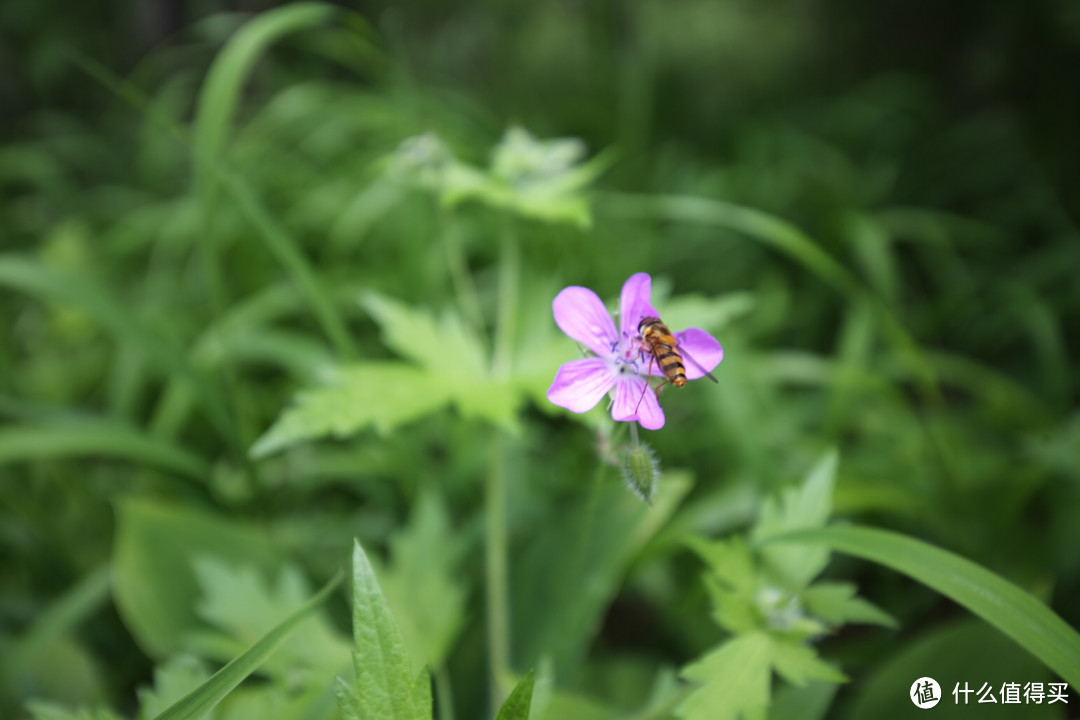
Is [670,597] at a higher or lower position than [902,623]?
lower

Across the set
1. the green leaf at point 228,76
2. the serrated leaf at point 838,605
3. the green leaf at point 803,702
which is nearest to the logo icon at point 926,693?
the green leaf at point 803,702

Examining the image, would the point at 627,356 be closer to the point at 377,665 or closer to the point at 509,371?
the point at 377,665

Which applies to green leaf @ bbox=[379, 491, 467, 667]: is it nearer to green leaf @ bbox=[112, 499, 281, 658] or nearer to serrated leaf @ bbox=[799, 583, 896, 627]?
green leaf @ bbox=[112, 499, 281, 658]

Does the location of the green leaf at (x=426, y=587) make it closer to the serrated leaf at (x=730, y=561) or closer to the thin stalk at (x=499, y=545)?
the thin stalk at (x=499, y=545)

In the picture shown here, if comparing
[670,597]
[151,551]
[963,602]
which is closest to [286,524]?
[151,551]

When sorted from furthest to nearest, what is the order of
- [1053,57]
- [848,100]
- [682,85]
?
[682,85]
[848,100]
[1053,57]

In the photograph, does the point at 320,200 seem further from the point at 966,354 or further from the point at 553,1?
the point at 553,1

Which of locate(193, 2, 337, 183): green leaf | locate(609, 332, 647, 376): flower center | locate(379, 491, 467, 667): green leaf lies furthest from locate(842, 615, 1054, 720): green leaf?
locate(193, 2, 337, 183): green leaf
